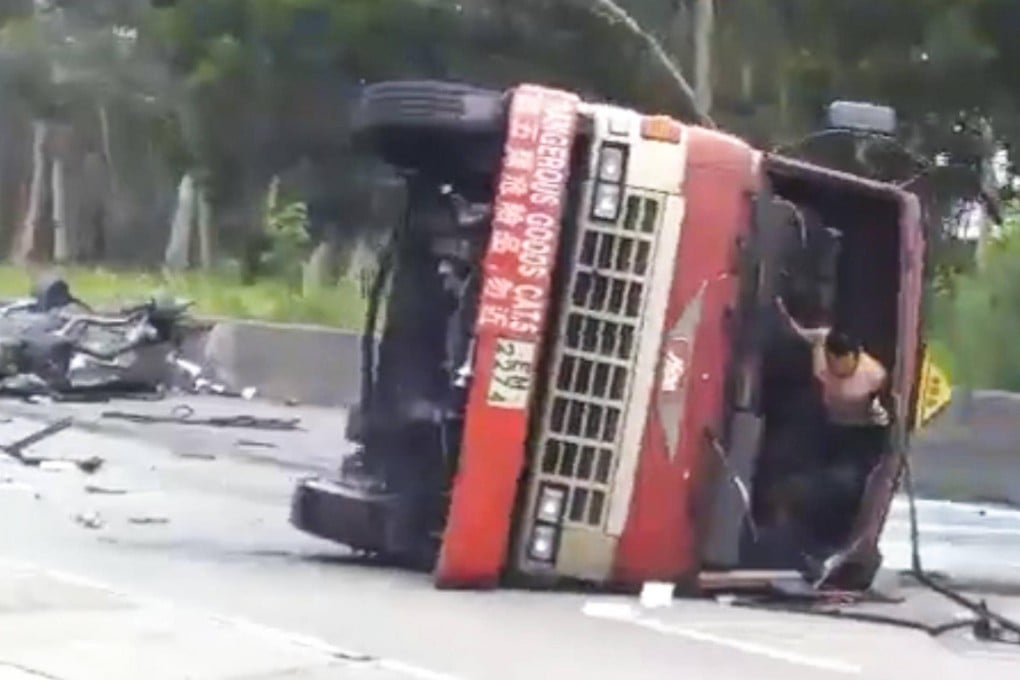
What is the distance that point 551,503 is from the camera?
11539mm

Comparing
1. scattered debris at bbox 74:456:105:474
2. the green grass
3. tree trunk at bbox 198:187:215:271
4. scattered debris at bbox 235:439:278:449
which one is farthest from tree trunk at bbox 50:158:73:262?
scattered debris at bbox 74:456:105:474

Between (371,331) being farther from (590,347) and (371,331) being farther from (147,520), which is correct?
(147,520)

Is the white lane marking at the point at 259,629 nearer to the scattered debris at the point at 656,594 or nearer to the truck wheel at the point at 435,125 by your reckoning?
the scattered debris at the point at 656,594

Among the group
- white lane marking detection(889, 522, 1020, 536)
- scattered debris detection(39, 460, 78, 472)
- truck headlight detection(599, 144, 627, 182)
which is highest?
truck headlight detection(599, 144, 627, 182)

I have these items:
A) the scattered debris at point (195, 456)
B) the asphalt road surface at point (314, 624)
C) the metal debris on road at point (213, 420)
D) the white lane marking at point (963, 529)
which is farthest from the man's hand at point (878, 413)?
the metal debris on road at point (213, 420)

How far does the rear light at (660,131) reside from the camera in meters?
11.7

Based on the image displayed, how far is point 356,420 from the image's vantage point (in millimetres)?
12617

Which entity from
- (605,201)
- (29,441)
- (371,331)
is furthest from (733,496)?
(29,441)

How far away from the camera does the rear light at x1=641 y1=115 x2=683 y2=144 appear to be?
11.7 metres

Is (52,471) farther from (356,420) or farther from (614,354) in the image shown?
(614,354)

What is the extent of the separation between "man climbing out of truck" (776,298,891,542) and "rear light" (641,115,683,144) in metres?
1.08

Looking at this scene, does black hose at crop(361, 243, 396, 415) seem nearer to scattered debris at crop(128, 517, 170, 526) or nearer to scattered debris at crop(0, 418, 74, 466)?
scattered debris at crop(128, 517, 170, 526)

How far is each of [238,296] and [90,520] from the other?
21.8 metres

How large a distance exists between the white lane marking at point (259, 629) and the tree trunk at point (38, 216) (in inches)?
2279
